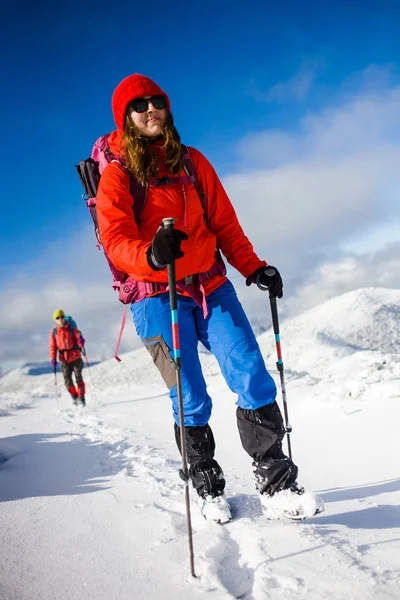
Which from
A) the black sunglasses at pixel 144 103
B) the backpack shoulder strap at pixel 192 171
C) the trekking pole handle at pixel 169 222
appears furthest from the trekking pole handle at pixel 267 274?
the black sunglasses at pixel 144 103

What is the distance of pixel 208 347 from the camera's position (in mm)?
3154

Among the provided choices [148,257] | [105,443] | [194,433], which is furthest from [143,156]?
[105,443]

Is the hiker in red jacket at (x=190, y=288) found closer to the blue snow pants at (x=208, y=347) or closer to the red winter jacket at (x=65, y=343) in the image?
the blue snow pants at (x=208, y=347)

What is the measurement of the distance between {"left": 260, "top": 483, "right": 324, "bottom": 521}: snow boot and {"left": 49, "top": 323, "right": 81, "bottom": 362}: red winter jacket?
11567 mm

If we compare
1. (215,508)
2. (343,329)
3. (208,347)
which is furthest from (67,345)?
(343,329)

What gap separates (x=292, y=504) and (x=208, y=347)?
3.89 ft

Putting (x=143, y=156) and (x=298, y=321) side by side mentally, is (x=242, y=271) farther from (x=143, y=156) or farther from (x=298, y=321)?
(x=298, y=321)

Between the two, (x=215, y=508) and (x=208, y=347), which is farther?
(x=208, y=347)

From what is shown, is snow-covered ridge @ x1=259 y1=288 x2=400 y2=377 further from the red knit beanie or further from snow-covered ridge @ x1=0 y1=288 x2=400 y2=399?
the red knit beanie

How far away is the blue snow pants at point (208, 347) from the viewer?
9.59ft

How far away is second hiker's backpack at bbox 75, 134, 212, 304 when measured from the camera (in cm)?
300

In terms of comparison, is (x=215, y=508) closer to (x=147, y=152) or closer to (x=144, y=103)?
(x=147, y=152)

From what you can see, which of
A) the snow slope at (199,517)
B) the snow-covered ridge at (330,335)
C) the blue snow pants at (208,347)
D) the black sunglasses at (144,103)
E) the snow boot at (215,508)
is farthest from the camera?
the snow-covered ridge at (330,335)

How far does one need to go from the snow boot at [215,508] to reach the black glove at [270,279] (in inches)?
61.6
